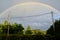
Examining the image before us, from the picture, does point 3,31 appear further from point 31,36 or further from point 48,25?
point 48,25

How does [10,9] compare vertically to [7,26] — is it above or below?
above

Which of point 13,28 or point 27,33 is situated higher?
point 13,28

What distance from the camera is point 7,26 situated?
600 centimetres

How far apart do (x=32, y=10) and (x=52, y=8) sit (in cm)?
71

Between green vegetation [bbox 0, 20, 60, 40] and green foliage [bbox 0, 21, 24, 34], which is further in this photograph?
green foliage [bbox 0, 21, 24, 34]

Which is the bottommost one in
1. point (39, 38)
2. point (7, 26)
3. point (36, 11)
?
point (39, 38)

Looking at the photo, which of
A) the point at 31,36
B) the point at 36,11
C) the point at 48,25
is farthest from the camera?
the point at 36,11

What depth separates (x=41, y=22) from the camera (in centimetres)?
602

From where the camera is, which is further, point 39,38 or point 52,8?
point 52,8

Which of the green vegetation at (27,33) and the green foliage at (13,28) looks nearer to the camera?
the green vegetation at (27,33)

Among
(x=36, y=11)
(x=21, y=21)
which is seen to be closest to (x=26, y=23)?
(x=21, y=21)

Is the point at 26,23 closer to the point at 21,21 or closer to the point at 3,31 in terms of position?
the point at 21,21

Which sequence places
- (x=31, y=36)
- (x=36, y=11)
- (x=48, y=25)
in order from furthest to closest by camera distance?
(x=36, y=11) < (x=48, y=25) < (x=31, y=36)

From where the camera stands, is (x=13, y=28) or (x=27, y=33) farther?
(x=13, y=28)
